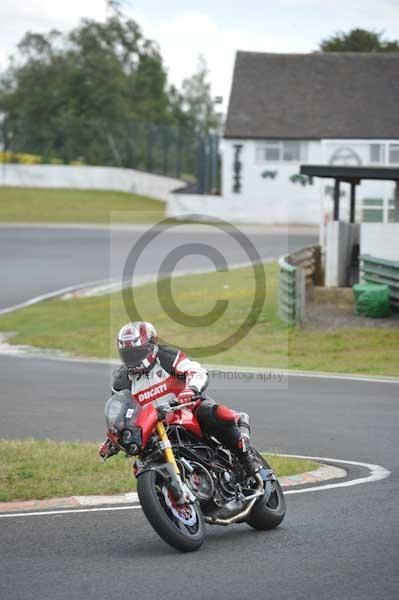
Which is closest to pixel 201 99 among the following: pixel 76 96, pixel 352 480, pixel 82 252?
pixel 76 96

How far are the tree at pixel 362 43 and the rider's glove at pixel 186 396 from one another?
60.5 m

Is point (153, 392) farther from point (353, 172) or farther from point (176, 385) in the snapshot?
point (353, 172)

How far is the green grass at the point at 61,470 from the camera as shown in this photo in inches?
398

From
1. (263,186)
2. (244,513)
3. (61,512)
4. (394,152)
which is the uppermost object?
(394,152)

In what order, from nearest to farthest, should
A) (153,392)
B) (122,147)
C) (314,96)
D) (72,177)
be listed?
(153,392), (314,96), (72,177), (122,147)

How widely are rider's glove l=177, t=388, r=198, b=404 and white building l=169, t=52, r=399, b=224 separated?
157 feet

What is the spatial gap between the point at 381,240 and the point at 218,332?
4470 mm

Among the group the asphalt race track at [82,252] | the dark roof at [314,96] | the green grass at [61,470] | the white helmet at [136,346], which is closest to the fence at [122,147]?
the dark roof at [314,96]

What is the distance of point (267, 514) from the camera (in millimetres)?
8766

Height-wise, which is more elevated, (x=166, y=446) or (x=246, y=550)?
(x=166, y=446)

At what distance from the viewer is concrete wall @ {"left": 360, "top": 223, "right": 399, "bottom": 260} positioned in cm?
2534

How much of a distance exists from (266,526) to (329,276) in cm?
1800

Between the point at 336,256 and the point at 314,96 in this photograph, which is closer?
the point at 336,256

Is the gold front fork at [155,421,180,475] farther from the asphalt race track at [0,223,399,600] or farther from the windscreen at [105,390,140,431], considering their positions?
the asphalt race track at [0,223,399,600]
